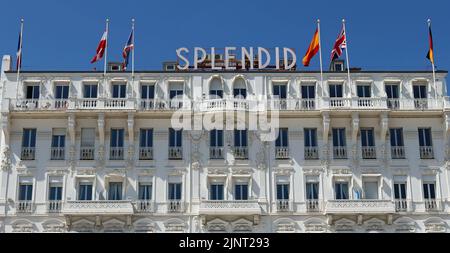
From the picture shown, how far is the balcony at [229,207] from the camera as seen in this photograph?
56.4m

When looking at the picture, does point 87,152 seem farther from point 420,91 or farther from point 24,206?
point 420,91

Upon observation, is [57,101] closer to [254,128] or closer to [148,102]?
[148,102]

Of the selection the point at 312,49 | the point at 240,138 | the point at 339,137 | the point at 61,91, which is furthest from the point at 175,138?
the point at 312,49

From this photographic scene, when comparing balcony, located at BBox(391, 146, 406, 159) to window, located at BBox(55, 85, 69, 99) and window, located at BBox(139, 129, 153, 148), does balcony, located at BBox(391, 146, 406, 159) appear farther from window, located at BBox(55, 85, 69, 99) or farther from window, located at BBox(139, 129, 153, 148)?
window, located at BBox(55, 85, 69, 99)

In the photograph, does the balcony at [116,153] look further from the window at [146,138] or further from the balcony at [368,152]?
the balcony at [368,152]

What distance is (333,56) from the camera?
62000mm

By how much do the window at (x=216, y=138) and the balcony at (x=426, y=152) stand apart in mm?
17497

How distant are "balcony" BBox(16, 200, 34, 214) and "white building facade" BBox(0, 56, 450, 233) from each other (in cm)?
10

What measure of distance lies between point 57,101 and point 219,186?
53.2 feet

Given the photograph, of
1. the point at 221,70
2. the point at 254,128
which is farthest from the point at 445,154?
the point at 221,70

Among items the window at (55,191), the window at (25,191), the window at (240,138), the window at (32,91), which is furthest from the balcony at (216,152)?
the window at (32,91)

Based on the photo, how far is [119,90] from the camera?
61531 mm
